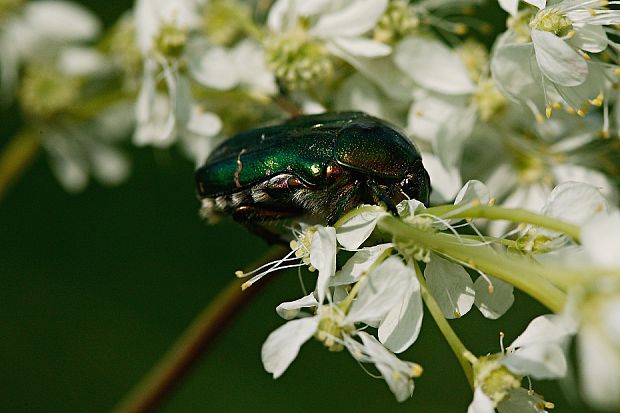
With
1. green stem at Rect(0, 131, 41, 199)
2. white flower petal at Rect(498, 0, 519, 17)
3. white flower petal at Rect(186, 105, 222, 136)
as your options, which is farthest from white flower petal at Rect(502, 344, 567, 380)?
green stem at Rect(0, 131, 41, 199)

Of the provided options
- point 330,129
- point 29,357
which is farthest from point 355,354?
point 29,357

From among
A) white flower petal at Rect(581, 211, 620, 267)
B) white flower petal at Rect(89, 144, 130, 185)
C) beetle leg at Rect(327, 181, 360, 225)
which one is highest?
white flower petal at Rect(581, 211, 620, 267)

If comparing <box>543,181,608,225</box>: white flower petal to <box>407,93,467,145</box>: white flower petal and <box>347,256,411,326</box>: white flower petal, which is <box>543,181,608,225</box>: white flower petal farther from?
<box>407,93,467,145</box>: white flower petal

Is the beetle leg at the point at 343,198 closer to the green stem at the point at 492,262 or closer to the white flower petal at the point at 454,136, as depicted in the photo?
the green stem at the point at 492,262

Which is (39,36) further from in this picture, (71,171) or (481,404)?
(481,404)

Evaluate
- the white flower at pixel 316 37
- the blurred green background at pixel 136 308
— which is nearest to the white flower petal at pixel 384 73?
the white flower at pixel 316 37

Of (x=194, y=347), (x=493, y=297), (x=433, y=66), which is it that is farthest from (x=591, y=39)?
(x=194, y=347)

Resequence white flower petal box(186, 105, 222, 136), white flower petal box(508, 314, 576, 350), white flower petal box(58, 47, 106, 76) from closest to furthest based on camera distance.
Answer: white flower petal box(508, 314, 576, 350)
white flower petal box(186, 105, 222, 136)
white flower petal box(58, 47, 106, 76)
